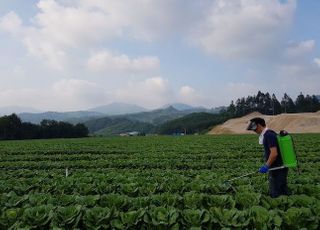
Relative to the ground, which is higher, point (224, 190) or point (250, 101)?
point (250, 101)

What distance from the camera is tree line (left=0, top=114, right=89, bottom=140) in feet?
249

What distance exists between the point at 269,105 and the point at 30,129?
65.5 metres

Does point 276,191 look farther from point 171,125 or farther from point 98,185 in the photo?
point 171,125

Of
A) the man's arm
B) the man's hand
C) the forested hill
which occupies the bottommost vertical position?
the man's hand

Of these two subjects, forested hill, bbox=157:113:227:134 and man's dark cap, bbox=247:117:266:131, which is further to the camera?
forested hill, bbox=157:113:227:134

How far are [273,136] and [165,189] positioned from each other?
2.81m

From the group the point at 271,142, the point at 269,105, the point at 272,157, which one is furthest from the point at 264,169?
the point at 269,105

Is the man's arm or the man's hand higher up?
the man's arm

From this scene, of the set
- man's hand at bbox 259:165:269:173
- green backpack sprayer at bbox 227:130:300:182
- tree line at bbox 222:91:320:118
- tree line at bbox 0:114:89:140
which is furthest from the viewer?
tree line at bbox 222:91:320:118

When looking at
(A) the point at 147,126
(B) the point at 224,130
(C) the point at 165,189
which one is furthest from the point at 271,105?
(C) the point at 165,189

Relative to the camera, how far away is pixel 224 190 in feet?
28.0

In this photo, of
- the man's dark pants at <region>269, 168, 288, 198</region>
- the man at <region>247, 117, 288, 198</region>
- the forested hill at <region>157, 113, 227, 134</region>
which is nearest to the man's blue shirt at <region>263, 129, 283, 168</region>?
the man at <region>247, 117, 288, 198</region>

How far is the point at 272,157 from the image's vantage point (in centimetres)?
728

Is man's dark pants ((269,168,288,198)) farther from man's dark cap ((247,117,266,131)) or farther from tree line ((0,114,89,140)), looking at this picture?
tree line ((0,114,89,140))
